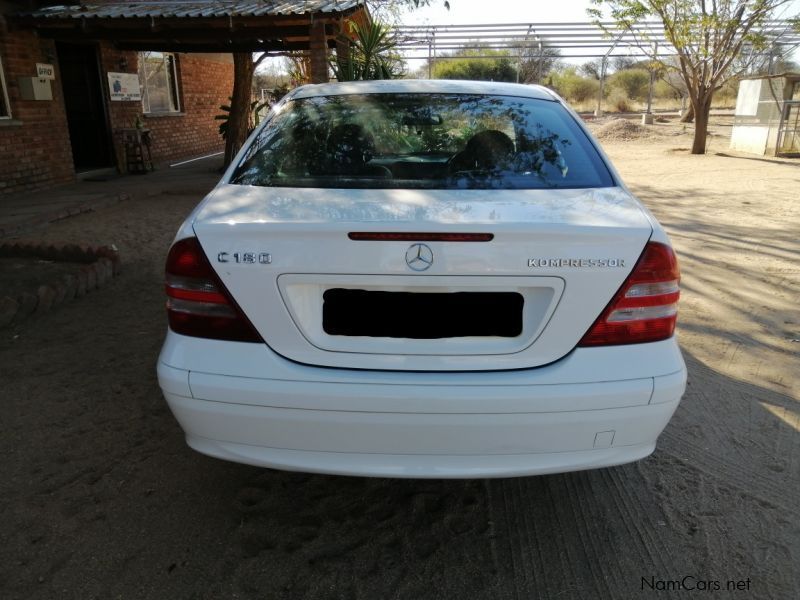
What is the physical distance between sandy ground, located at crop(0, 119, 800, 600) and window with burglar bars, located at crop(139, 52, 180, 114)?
12.1 metres

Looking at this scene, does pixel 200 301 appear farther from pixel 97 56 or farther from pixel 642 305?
pixel 97 56

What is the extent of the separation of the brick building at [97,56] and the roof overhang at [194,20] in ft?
0.05

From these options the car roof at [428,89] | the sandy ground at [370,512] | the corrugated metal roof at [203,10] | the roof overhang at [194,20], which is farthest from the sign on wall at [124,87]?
the car roof at [428,89]

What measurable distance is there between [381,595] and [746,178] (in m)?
12.5

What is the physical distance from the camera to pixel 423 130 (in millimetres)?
3562

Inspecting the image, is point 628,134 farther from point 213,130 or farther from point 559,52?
point 213,130

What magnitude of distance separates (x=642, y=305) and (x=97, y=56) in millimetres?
13085

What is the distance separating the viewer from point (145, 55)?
14.5 metres

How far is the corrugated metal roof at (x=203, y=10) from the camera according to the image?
31.5 feet

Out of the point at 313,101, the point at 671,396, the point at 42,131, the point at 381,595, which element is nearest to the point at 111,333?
the point at 313,101

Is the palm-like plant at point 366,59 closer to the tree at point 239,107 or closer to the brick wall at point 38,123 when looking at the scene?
the tree at point 239,107

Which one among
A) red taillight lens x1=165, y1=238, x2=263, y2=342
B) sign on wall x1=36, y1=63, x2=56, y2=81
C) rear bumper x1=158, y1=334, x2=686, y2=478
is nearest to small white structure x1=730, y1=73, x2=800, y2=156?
sign on wall x1=36, y1=63, x2=56, y2=81

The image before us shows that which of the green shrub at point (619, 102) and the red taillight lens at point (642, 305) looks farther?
the green shrub at point (619, 102)

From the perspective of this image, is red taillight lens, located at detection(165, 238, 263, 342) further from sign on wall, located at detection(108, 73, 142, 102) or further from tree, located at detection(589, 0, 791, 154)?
tree, located at detection(589, 0, 791, 154)
